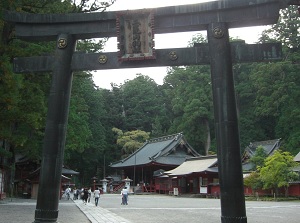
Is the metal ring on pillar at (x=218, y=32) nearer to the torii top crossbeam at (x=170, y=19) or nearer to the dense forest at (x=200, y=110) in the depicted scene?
the torii top crossbeam at (x=170, y=19)

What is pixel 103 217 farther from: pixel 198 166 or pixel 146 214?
pixel 198 166

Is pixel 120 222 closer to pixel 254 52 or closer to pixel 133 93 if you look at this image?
pixel 254 52

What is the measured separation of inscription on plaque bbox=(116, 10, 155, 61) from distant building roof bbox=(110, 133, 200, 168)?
129 ft

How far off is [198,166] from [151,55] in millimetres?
33758

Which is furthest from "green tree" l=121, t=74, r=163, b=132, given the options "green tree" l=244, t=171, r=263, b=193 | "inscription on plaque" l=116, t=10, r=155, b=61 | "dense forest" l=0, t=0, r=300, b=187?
"inscription on plaque" l=116, t=10, r=155, b=61

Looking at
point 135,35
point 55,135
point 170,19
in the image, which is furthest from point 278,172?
point 55,135

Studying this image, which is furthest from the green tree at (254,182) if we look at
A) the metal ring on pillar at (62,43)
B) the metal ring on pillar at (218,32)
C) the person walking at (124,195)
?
the metal ring on pillar at (62,43)

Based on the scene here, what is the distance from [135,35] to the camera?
9.75 meters

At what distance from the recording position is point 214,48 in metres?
9.11

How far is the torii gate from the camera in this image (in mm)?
8531

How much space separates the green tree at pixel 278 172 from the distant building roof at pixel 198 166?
8.88 metres

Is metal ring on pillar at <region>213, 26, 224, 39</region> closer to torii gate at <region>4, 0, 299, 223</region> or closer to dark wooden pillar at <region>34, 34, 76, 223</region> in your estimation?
torii gate at <region>4, 0, 299, 223</region>

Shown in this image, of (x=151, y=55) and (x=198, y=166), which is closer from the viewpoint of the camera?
(x=151, y=55)

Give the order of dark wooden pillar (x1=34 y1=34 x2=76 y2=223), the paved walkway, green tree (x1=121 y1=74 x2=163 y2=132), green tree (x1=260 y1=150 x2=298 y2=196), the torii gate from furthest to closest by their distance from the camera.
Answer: green tree (x1=121 y1=74 x2=163 y2=132)
green tree (x1=260 y1=150 x2=298 y2=196)
the paved walkway
dark wooden pillar (x1=34 y1=34 x2=76 y2=223)
the torii gate
